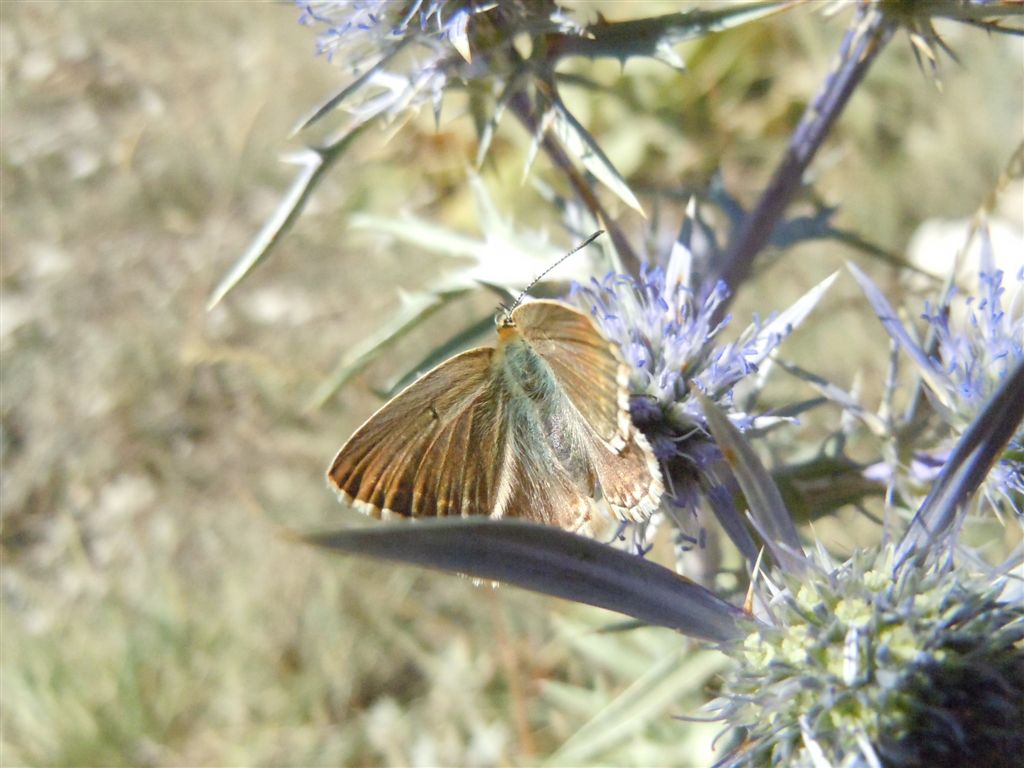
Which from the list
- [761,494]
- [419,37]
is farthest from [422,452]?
[419,37]

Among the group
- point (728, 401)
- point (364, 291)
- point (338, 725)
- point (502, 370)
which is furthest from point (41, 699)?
point (728, 401)

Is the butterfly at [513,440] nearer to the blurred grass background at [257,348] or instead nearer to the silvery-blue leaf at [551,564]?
the silvery-blue leaf at [551,564]

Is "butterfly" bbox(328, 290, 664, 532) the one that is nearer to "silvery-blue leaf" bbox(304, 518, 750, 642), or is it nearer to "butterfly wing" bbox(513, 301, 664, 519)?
"butterfly wing" bbox(513, 301, 664, 519)

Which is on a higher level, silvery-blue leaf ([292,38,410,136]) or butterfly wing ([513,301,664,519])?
silvery-blue leaf ([292,38,410,136])

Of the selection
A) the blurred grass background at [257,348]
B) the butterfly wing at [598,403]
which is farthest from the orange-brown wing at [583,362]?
the blurred grass background at [257,348]

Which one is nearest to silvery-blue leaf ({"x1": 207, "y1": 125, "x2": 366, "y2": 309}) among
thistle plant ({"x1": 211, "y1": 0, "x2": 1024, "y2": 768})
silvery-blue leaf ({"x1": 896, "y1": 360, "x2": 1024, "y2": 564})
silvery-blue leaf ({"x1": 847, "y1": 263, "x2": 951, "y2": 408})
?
thistle plant ({"x1": 211, "y1": 0, "x2": 1024, "y2": 768})

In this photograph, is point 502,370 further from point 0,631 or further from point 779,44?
point 779,44

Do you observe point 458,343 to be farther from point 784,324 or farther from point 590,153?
point 784,324
